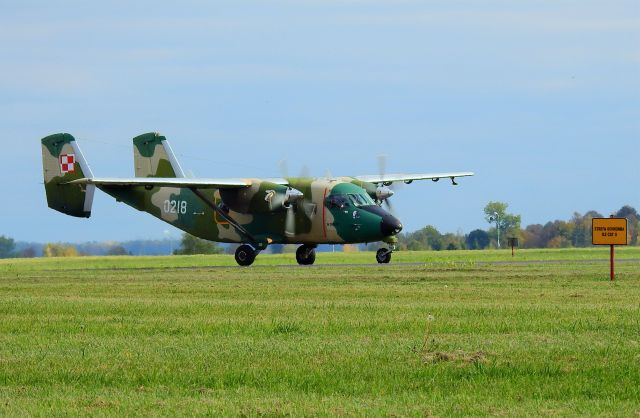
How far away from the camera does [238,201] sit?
2282 inches

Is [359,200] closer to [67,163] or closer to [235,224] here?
[235,224]

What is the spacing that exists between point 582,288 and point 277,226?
25.9 metres

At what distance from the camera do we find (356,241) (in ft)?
183

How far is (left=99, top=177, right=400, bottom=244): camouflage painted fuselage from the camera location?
181ft

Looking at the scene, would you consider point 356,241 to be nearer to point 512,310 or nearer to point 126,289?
point 126,289

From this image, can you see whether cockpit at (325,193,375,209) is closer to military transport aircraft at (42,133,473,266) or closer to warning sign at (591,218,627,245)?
military transport aircraft at (42,133,473,266)

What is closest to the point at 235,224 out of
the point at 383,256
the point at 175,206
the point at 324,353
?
the point at 175,206

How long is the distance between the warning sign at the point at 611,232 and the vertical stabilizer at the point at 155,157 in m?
27.5

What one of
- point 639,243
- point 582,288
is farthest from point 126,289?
point 639,243

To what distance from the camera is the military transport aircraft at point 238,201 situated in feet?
181

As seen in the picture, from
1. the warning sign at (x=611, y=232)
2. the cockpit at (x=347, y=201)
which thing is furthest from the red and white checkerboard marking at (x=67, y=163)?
the warning sign at (x=611, y=232)

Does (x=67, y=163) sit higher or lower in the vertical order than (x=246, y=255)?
higher

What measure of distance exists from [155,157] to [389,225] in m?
15.0

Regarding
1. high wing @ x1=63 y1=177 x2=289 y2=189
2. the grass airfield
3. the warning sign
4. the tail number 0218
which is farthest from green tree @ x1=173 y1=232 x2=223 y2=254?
the grass airfield
